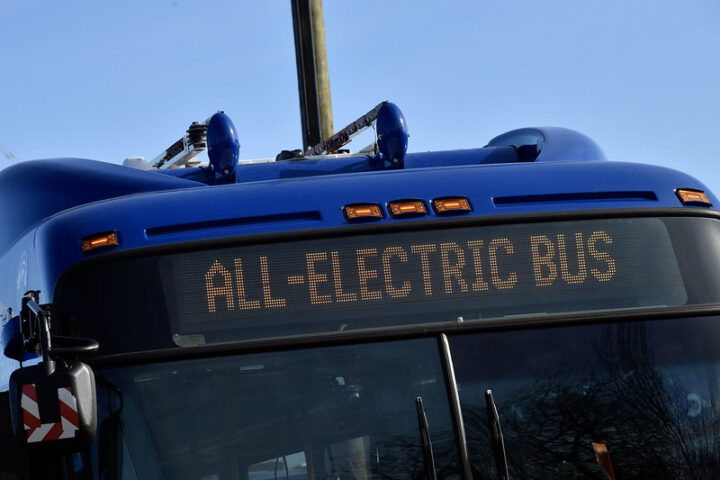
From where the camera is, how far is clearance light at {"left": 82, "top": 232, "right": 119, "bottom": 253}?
4672 millimetres

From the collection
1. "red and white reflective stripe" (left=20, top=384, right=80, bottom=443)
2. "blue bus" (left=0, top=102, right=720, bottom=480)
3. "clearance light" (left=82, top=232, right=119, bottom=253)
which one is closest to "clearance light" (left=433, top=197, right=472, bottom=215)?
"blue bus" (left=0, top=102, right=720, bottom=480)

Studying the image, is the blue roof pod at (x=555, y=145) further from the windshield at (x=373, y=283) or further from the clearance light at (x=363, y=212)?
the clearance light at (x=363, y=212)

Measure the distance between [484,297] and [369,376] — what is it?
1.96ft

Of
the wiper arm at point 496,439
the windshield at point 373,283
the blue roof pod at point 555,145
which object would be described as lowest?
the wiper arm at point 496,439

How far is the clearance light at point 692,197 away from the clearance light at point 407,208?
120 centimetres

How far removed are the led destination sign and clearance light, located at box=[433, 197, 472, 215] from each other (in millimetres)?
97

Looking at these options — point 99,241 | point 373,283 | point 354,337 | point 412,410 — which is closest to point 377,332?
point 354,337

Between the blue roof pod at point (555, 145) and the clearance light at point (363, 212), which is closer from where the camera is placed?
the clearance light at point (363, 212)

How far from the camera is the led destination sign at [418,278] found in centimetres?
449

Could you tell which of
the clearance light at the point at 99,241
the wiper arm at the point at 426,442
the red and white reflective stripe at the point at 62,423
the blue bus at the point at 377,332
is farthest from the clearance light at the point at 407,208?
the red and white reflective stripe at the point at 62,423

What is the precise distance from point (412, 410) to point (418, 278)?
22.4 inches

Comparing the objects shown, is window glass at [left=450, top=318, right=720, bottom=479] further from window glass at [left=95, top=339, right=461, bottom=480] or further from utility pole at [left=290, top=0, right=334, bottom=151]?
utility pole at [left=290, top=0, right=334, bottom=151]

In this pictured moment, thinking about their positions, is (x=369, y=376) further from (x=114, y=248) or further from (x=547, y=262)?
(x=114, y=248)

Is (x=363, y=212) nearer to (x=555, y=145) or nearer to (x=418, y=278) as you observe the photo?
(x=418, y=278)
